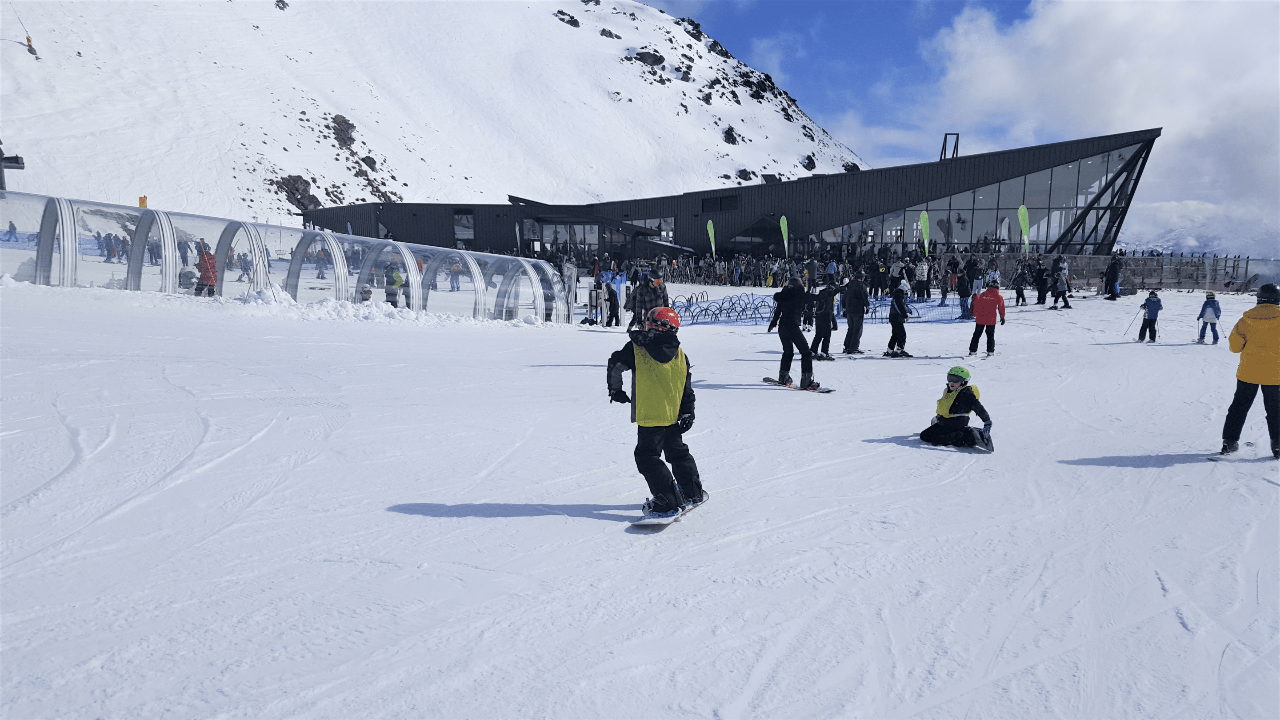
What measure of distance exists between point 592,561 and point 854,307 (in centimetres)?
930

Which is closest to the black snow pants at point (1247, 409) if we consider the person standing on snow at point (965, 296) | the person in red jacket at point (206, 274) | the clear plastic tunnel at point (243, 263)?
the person standing on snow at point (965, 296)

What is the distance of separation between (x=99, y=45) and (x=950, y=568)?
77712 millimetres

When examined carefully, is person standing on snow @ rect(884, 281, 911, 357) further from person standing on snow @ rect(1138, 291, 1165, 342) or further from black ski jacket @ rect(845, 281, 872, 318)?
person standing on snow @ rect(1138, 291, 1165, 342)

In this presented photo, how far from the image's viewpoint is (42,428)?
203 inches

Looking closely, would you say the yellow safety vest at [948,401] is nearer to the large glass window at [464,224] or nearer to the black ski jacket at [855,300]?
the black ski jacket at [855,300]

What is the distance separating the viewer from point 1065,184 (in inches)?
1049

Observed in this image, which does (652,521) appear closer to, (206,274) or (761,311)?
(206,274)

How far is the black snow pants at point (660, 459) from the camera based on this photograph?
386 cm

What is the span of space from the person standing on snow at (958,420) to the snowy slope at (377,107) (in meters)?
48.6

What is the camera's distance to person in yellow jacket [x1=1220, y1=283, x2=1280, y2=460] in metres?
5.19

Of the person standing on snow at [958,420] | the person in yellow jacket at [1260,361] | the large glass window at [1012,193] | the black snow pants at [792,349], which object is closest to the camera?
the person in yellow jacket at [1260,361]

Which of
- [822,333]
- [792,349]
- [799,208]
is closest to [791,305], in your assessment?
[792,349]

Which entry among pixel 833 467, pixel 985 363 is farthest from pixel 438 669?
pixel 985 363

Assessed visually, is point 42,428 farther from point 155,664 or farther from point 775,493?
point 775,493
